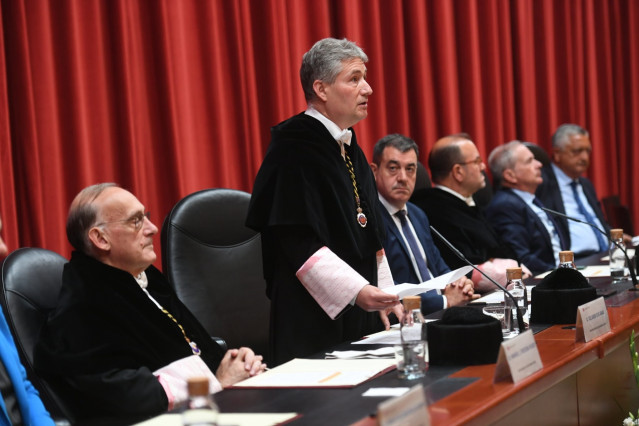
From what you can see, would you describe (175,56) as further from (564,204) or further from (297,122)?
(564,204)

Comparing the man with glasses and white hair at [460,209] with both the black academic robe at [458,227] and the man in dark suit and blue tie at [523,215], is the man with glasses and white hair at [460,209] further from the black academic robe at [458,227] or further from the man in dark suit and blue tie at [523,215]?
the man in dark suit and blue tie at [523,215]

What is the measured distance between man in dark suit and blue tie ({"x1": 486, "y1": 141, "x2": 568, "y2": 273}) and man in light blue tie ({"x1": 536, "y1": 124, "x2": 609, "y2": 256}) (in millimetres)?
343

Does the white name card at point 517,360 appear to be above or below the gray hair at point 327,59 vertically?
below

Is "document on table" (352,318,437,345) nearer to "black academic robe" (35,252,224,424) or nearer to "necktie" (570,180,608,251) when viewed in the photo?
"black academic robe" (35,252,224,424)

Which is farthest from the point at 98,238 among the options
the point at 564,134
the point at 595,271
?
the point at 564,134

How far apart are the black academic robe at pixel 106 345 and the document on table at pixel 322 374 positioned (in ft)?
1.04

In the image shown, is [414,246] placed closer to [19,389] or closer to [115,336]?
[115,336]

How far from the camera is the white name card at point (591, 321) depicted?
217cm

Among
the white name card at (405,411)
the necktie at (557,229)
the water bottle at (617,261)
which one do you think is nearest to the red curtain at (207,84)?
the necktie at (557,229)

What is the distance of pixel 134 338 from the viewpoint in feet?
7.44

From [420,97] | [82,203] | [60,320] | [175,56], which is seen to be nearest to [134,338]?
[60,320]

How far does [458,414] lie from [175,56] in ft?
8.97

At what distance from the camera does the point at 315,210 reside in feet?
8.93

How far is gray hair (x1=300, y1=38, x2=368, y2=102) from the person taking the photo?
9.16 ft
